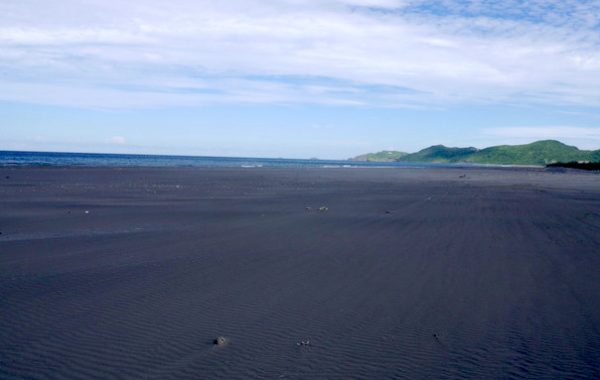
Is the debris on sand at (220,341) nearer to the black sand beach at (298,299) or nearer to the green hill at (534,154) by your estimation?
the black sand beach at (298,299)

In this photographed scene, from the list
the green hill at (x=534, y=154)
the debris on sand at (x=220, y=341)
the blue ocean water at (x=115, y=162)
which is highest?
the green hill at (x=534, y=154)

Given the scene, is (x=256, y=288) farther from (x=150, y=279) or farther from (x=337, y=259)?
(x=337, y=259)

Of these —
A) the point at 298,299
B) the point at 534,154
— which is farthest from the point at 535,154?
the point at 298,299

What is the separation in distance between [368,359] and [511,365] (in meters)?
1.44

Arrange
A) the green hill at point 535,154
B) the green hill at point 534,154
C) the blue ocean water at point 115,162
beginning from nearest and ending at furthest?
1. the blue ocean water at point 115,162
2. the green hill at point 534,154
3. the green hill at point 535,154

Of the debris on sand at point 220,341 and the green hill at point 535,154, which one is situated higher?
the green hill at point 535,154

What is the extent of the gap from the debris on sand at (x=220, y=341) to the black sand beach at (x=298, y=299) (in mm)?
69

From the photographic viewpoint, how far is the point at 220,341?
6230 millimetres

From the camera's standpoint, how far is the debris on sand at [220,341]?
6.20 meters

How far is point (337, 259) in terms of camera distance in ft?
35.8

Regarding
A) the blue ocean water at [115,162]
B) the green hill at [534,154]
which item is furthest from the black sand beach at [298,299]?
the green hill at [534,154]

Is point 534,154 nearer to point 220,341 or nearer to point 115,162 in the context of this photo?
point 115,162

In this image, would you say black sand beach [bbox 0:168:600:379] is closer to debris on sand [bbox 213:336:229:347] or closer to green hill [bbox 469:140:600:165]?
debris on sand [bbox 213:336:229:347]

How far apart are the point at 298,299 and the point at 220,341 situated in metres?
1.98
